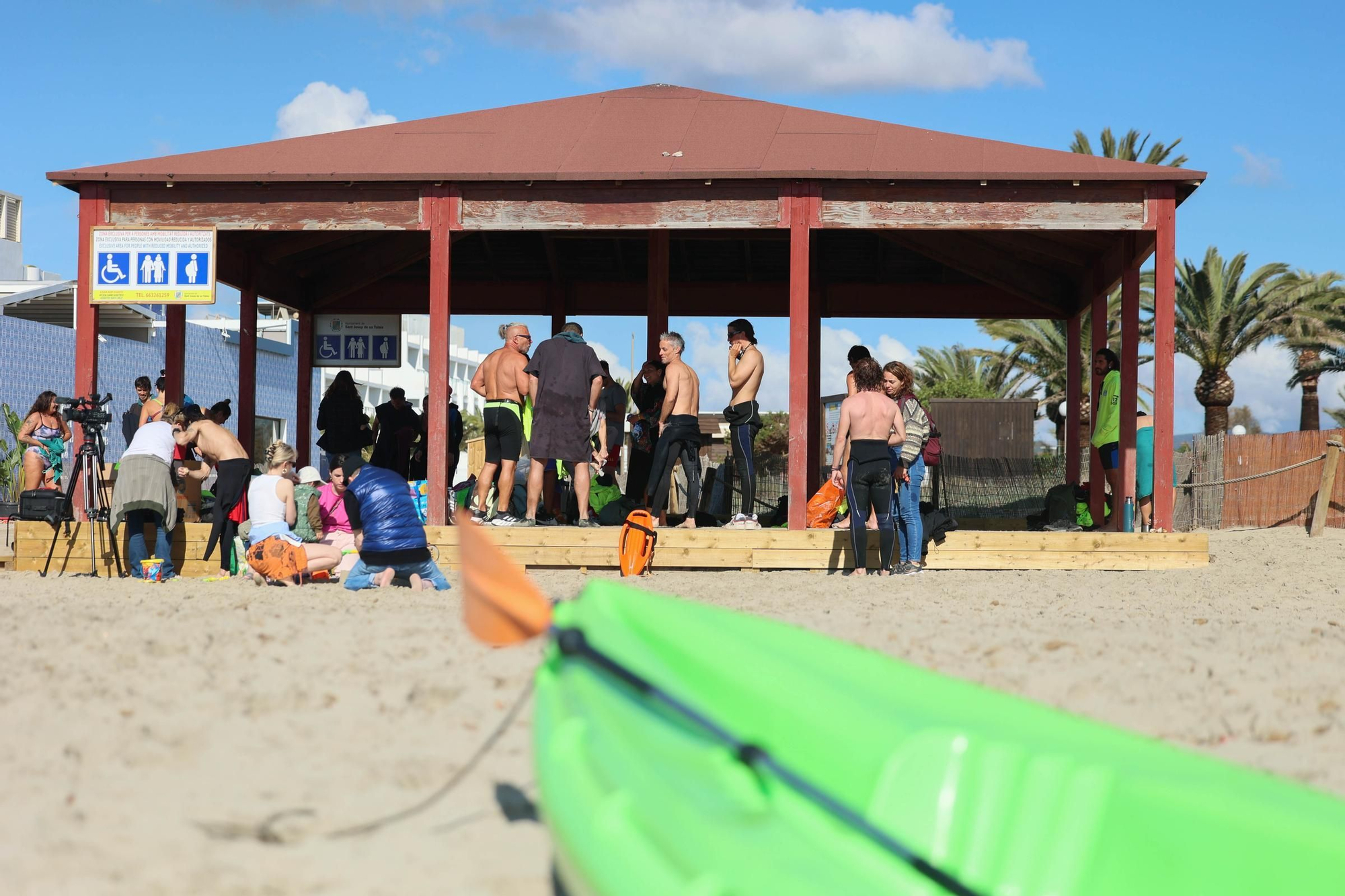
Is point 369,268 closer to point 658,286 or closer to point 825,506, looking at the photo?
point 658,286

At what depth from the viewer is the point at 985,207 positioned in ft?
35.8

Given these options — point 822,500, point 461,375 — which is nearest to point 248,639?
point 822,500

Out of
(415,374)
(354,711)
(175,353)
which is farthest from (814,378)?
(415,374)

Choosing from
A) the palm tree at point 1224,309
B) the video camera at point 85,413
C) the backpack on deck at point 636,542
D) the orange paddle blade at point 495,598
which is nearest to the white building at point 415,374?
the palm tree at point 1224,309

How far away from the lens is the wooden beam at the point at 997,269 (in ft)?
45.8

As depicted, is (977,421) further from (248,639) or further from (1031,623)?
(248,639)

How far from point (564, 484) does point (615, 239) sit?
360 cm

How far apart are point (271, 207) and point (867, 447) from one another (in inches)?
236

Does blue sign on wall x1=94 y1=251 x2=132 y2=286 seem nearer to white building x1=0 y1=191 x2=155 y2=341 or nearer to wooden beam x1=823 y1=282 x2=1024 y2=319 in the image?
wooden beam x1=823 y1=282 x2=1024 y2=319

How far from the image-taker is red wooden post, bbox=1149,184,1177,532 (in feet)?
34.9

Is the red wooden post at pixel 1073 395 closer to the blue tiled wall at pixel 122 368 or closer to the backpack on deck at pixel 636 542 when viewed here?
the backpack on deck at pixel 636 542

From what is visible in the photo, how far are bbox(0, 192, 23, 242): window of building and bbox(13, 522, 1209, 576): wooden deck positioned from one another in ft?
138

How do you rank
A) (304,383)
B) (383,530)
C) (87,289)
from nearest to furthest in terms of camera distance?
(383,530), (87,289), (304,383)

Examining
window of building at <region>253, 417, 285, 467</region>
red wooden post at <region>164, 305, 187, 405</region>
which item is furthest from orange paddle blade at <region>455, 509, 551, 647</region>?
window of building at <region>253, 417, 285, 467</region>
